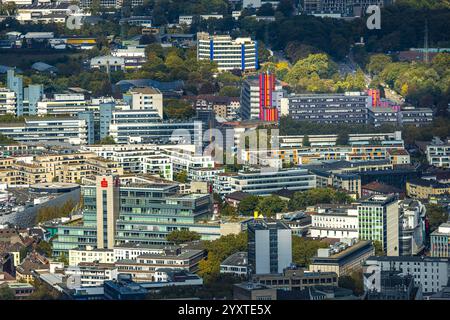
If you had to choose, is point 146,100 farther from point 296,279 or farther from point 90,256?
point 296,279

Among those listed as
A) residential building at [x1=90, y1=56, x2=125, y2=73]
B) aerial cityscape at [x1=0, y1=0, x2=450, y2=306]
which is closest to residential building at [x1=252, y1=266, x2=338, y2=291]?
aerial cityscape at [x1=0, y1=0, x2=450, y2=306]

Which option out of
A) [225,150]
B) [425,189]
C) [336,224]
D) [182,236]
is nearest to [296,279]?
[182,236]

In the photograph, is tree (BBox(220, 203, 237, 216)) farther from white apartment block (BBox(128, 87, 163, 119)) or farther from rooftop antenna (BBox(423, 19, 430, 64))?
rooftop antenna (BBox(423, 19, 430, 64))

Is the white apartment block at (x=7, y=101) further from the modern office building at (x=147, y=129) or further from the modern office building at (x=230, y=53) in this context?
the modern office building at (x=230, y=53)

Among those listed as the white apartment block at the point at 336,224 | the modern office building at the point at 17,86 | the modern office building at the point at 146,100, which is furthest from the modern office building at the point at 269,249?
the modern office building at the point at 17,86

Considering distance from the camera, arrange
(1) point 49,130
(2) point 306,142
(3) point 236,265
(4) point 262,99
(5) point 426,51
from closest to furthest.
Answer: (3) point 236,265 → (2) point 306,142 → (1) point 49,130 → (4) point 262,99 → (5) point 426,51

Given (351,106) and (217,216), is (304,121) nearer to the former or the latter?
(351,106)
